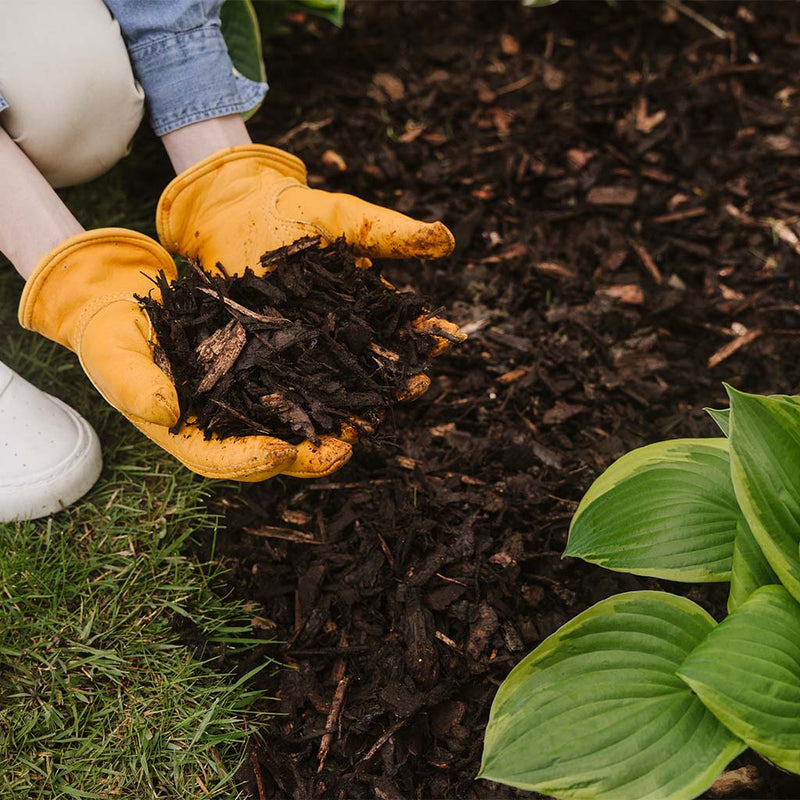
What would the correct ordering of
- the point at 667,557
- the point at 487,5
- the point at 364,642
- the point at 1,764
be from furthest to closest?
the point at 487,5
the point at 364,642
the point at 1,764
the point at 667,557

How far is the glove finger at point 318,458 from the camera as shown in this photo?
1533mm

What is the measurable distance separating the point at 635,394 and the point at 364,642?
96cm

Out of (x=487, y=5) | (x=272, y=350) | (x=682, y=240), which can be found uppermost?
(x=272, y=350)

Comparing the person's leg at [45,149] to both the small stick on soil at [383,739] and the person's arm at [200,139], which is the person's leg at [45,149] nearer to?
the person's arm at [200,139]

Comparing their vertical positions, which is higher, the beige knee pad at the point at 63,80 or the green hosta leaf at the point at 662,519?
the beige knee pad at the point at 63,80

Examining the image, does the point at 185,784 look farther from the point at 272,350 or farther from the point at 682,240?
the point at 682,240

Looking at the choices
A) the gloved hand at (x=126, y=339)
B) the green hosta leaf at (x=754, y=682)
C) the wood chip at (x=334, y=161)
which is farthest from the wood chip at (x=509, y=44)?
the green hosta leaf at (x=754, y=682)

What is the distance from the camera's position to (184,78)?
6.43 feet

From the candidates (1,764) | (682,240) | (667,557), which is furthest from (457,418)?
(1,764)

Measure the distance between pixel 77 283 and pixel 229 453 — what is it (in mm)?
545

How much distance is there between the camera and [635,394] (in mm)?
2078

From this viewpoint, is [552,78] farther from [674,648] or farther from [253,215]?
[674,648]

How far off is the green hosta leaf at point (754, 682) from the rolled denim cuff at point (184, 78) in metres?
1.65

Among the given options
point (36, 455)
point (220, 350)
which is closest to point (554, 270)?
point (220, 350)
